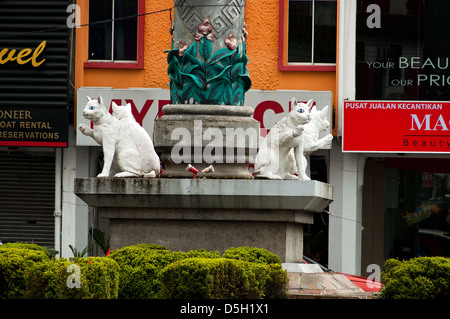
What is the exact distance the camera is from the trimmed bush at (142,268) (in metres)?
10.3

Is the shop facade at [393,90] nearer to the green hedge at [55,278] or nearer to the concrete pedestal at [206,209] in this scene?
the concrete pedestal at [206,209]

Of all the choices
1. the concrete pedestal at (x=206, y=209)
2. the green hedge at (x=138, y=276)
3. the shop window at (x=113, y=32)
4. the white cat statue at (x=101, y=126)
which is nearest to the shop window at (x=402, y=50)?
the shop window at (x=113, y=32)

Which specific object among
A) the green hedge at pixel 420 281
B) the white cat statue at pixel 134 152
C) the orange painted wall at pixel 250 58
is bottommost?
the green hedge at pixel 420 281

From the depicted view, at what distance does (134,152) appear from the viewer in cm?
1250

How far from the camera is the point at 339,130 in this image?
22359mm

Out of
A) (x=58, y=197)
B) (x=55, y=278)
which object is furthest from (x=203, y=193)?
(x=58, y=197)

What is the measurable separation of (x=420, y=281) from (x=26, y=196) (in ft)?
49.3

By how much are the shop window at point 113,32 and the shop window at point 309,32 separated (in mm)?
3152

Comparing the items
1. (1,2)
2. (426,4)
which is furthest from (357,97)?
(1,2)

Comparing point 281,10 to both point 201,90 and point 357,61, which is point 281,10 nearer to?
point 357,61

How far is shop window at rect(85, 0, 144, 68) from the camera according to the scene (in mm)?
23266

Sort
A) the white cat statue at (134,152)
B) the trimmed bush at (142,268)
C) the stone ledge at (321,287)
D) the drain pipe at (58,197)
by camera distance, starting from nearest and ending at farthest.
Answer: the trimmed bush at (142,268), the stone ledge at (321,287), the white cat statue at (134,152), the drain pipe at (58,197)

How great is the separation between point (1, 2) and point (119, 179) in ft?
36.8

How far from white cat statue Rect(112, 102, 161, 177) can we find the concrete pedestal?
0.35 metres
